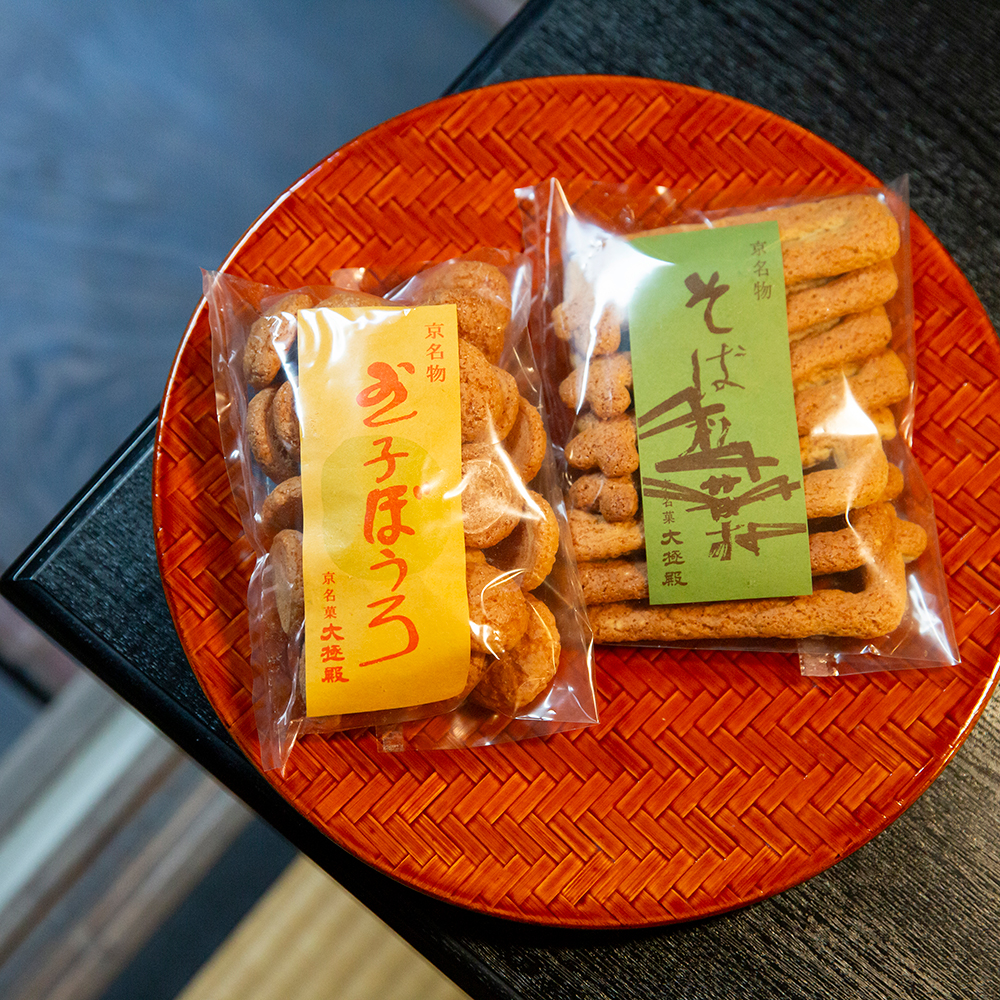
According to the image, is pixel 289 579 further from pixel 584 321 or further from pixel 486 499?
pixel 584 321

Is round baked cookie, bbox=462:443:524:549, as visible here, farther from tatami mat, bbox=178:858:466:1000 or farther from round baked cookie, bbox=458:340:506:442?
tatami mat, bbox=178:858:466:1000

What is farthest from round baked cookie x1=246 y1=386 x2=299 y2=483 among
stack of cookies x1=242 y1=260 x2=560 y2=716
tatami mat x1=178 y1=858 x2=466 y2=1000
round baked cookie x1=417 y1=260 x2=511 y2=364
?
tatami mat x1=178 y1=858 x2=466 y2=1000

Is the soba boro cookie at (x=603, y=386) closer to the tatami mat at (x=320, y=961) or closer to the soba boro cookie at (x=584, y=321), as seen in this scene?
the soba boro cookie at (x=584, y=321)

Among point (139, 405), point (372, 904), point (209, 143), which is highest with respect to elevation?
point (209, 143)

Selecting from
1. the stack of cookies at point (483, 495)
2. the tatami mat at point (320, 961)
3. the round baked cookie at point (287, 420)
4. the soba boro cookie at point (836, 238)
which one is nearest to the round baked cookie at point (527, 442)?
the stack of cookies at point (483, 495)

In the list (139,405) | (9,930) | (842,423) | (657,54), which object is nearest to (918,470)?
(842,423)

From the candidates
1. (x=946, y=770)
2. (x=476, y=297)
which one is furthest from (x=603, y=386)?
(x=946, y=770)

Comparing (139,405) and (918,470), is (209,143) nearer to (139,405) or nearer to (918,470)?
(139,405)
